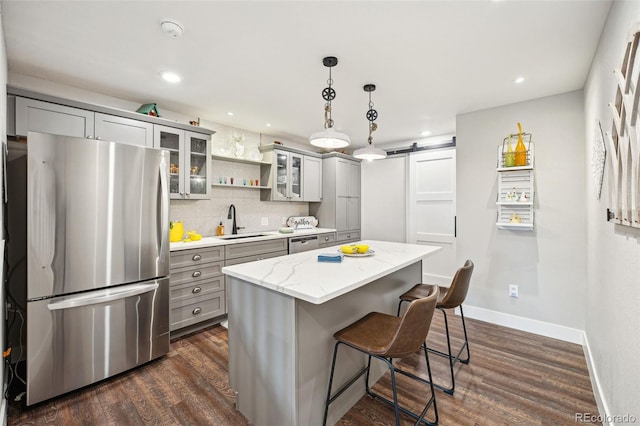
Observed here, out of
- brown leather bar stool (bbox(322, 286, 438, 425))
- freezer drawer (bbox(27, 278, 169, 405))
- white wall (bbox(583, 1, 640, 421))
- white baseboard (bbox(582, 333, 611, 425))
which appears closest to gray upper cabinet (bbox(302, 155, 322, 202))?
freezer drawer (bbox(27, 278, 169, 405))

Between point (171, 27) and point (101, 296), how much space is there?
1917mm

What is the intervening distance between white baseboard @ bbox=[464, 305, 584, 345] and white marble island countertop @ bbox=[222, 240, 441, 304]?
151 cm

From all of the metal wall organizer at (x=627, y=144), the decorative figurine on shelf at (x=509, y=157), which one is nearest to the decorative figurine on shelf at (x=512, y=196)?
Result: the decorative figurine on shelf at (x=509, y=157)

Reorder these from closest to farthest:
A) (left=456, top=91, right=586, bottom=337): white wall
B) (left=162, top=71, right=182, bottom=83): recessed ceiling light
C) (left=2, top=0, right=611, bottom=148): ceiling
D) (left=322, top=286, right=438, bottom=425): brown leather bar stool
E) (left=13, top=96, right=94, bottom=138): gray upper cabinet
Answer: (left=322, top=286, right=438, bottom=425): brown leather bar stool → (left=2, top=0, right=611, bottom=148): ceiling → (left=13, top=96, right=94, bottom=138): gray upper cabinet → (left=162, top=71, right=182, bottom=83): recessed ceiling light → (left=456, top=91, right=586, bottom=337): white wall

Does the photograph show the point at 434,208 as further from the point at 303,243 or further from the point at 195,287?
the point at 195,287

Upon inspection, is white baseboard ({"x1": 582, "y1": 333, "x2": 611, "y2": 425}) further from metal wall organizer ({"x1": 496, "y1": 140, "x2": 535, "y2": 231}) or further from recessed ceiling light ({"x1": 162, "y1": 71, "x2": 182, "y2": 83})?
recessed ceiling light ({"x1": 162, "y1": 71, "x2": 182, "y2": 83})

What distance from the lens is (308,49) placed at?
2.04 meters

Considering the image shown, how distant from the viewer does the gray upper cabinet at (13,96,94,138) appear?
85.8 inches

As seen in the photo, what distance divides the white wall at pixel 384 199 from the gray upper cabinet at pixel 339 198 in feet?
0.96

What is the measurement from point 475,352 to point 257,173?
11.3ft

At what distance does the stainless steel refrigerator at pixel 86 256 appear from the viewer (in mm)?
1895

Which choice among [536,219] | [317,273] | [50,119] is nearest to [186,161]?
[50,119]

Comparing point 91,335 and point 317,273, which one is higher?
point 317,273

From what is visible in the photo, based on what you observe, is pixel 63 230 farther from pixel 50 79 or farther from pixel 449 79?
pixel 449 79
